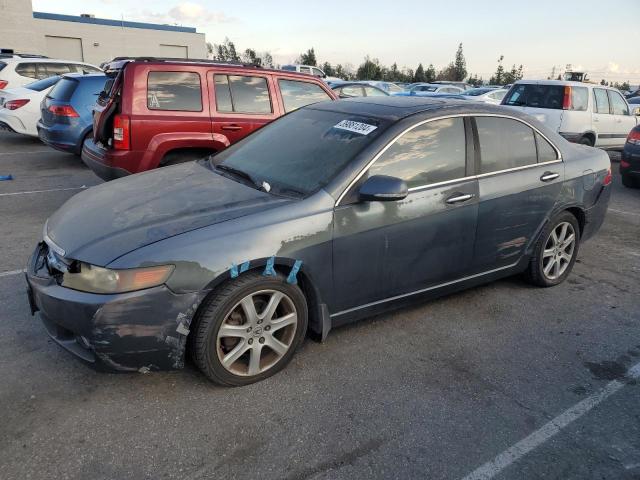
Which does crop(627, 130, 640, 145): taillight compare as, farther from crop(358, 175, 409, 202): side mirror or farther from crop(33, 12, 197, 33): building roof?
crop(33, 12, 197, 33): building roof

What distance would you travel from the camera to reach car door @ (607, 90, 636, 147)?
1119cm

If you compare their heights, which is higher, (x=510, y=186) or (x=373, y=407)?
(x=510, y=186)

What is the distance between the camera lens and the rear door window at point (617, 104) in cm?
1120

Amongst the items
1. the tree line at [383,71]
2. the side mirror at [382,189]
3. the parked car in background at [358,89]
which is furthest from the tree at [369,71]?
the side mirror at [382,189]

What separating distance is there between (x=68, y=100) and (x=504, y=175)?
7315 millimetres

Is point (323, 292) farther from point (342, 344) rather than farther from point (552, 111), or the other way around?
point (552, 111)

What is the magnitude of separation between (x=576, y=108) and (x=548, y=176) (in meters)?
7.28

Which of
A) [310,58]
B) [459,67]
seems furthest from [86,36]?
[459,67]

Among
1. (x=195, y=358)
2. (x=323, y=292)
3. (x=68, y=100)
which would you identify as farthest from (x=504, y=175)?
(x=68, y=100)

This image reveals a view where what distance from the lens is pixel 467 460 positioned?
8.05 feet

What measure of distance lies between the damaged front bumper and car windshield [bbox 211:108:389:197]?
1022 millimetres

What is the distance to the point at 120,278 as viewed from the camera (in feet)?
8.42

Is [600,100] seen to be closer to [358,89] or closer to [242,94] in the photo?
[358,89]

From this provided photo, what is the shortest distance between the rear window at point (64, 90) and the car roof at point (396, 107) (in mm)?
5988
